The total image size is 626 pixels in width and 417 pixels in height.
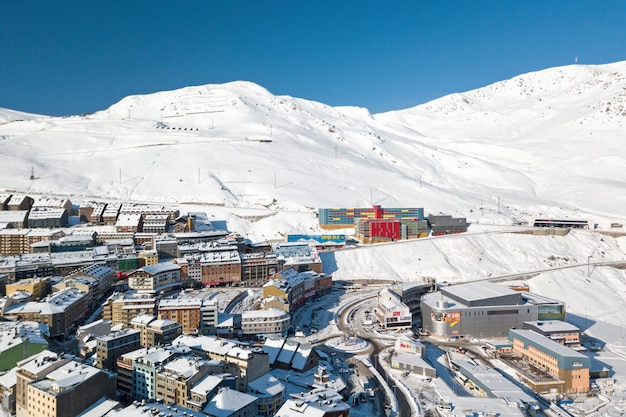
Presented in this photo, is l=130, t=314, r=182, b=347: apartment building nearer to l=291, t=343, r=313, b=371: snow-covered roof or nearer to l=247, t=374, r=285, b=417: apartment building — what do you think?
l=247, t=374, r=285, b=417: apartment building

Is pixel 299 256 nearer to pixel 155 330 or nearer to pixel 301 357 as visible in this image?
pixel 301 357

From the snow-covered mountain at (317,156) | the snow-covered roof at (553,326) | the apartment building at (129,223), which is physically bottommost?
the snow-covered roof at (553,326)

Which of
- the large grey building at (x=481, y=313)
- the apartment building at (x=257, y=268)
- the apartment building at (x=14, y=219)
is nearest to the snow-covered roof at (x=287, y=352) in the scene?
the large grey building at (x=481, y=313)

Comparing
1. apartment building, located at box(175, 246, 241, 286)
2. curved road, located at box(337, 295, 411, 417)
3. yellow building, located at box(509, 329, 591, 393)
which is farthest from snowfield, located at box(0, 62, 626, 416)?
apartment building, located at box(175, 246, 241, 286)

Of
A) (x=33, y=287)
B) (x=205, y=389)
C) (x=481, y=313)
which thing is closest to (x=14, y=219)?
(x=33, y=287)

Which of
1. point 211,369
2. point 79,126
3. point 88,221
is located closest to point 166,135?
point 79,126

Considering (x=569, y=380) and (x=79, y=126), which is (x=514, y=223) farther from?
(x=79, y=126)

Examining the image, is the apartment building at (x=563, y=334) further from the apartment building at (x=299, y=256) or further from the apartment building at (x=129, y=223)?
the apartment building at (x=129, y=223)

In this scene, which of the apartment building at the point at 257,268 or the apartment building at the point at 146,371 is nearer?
the apartment building at the point at 146,371
